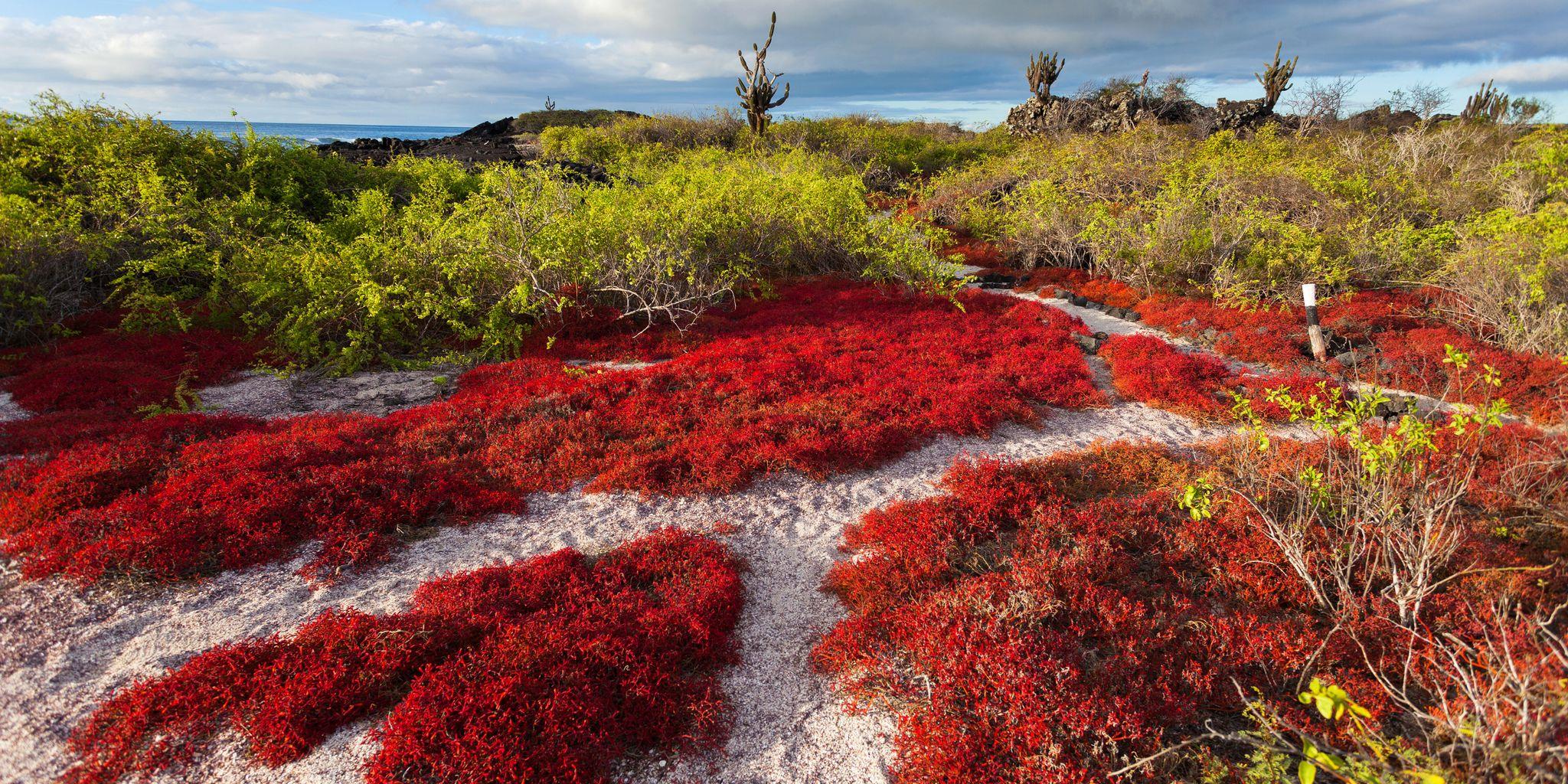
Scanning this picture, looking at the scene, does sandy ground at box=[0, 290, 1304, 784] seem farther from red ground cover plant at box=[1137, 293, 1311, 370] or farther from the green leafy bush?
red ground cover plant at box=[1137, 293, 1311, 370]

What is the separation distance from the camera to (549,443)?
765cm

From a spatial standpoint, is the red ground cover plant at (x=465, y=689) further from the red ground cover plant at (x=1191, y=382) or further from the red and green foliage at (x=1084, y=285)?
the red and green foliage at (x=1084, y=285)

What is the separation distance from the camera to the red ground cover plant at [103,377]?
724 cm

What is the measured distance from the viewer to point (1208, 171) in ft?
47.2

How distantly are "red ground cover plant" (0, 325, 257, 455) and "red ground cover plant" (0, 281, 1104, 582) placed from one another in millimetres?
1141

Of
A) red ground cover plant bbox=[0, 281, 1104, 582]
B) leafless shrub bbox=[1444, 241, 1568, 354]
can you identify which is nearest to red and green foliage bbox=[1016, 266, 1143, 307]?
red ground cover plant bbox=[0, 281, 1104, 582]

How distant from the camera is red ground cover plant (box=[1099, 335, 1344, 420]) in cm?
870

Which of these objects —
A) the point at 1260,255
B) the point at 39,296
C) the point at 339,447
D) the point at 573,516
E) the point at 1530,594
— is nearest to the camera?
the point at 1530,594

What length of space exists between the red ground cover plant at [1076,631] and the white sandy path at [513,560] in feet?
0.98

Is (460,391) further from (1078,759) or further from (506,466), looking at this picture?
(1078,759)

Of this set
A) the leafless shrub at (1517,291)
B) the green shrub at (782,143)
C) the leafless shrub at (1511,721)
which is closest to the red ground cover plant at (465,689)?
the leafless shrub at (1511,721)

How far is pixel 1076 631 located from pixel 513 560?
4514mm

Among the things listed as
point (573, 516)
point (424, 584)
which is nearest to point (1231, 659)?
point (573, 516)

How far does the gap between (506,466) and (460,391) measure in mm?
2700
